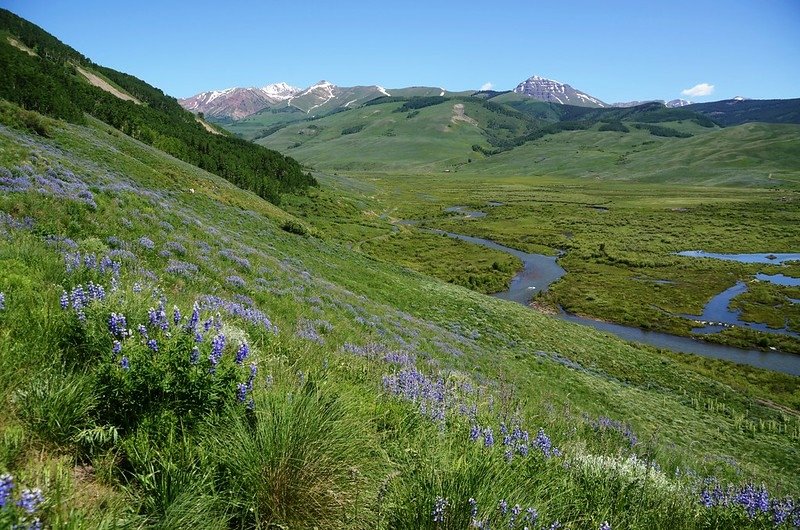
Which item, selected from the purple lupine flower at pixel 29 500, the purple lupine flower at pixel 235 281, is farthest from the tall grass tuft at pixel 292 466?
the purple lupine flower at pixel 235 281

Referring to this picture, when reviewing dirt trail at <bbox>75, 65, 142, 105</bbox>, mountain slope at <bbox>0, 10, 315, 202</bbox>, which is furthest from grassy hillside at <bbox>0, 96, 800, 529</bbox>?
dirt trail at <bbox>75, 65, 142, 105</bbox>

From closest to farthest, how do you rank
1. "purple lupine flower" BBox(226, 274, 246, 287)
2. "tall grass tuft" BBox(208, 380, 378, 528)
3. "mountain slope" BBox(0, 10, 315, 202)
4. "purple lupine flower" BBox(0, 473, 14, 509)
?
"purple lupine flower" BBox(0, 473, 14, 509) → "tall grass tuft" BBox(208, 380, 378, 528) → "purple lupine flower" BBox(226, 274, 246, 287) → "mountain slope" BBox(0, 10, 315, 202)

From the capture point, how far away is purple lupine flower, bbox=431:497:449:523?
285 cm

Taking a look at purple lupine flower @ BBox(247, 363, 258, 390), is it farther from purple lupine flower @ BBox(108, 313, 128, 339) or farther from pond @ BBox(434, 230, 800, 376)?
pond @ BBox(434, 230, 800, 376)

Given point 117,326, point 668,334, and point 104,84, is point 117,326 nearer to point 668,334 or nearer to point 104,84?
point 668,334

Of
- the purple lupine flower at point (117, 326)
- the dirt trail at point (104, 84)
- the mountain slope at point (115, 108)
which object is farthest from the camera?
the dirt trail at point (104, 84)

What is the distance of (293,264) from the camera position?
1029 inches

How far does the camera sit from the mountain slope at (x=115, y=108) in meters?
41.9

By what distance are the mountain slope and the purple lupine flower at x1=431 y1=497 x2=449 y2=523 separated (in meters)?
53.5

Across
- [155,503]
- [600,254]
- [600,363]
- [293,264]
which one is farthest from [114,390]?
[600,254]

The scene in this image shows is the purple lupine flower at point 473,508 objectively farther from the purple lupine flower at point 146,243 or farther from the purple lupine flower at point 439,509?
the purple lupine flower at point 146,243

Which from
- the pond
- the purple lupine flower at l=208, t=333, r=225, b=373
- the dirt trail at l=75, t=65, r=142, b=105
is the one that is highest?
the dirt trail at l=75, t=65, r=142, b=105

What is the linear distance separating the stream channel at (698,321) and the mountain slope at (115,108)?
1705 inches

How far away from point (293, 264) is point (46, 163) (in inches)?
500
